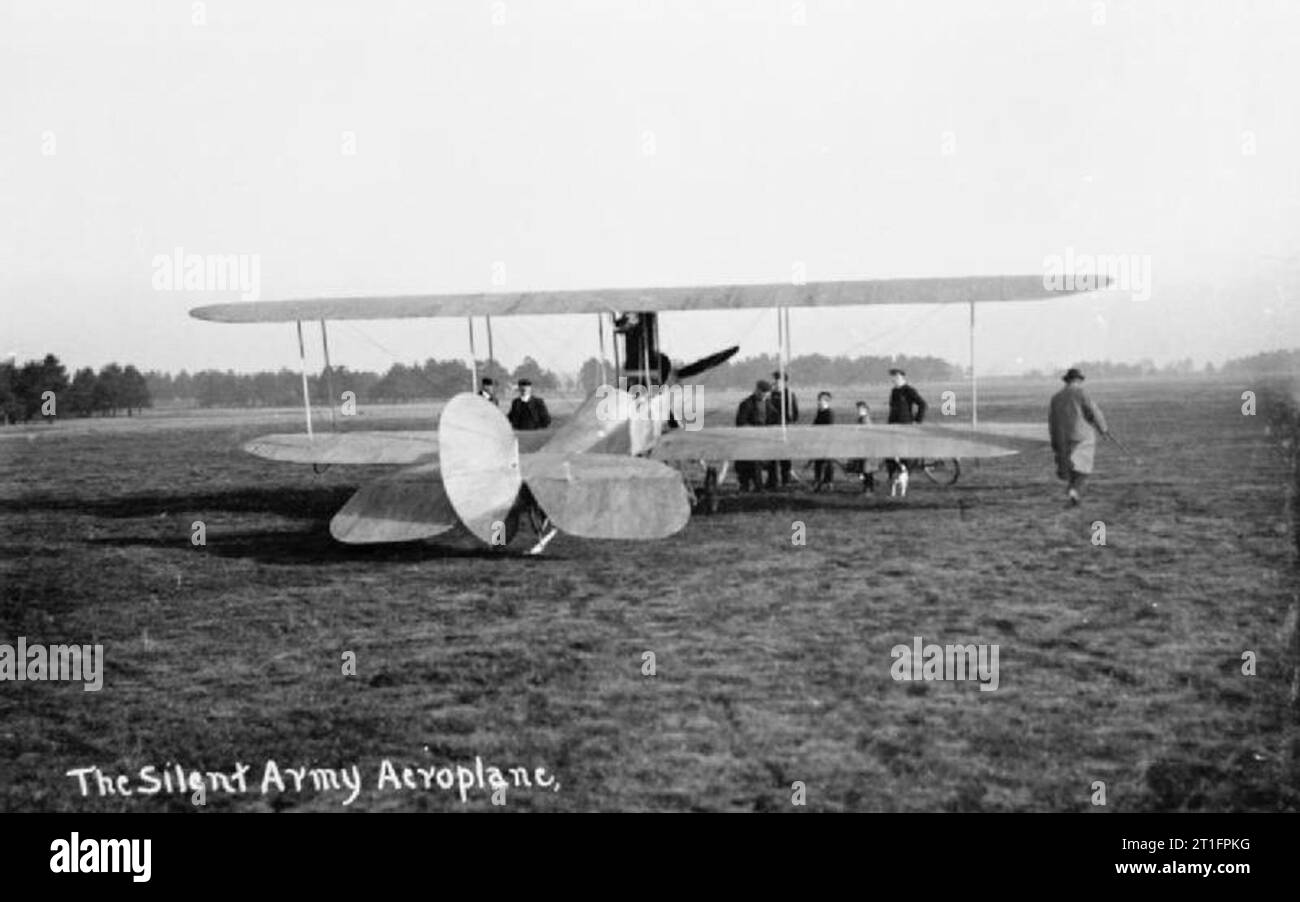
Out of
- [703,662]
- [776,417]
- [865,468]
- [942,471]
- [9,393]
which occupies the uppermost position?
[9,393]

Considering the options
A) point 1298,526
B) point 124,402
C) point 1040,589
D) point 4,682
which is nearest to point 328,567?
point 4,682

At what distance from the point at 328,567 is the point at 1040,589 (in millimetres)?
6085

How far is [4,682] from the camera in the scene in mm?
5766

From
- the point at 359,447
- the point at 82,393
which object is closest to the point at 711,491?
the point at 359,447

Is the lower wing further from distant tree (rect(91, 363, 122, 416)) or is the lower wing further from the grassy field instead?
distant tree (rect(91, 363, 122, 416))

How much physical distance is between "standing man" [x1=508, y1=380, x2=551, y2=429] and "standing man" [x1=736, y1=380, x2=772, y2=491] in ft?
9.16

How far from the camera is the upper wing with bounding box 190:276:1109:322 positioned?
10297 millimetres

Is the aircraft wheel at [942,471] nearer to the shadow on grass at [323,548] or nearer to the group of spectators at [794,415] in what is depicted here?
the group of spectators at [794,415]

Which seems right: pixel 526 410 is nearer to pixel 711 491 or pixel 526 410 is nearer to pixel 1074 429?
pixel 711 491

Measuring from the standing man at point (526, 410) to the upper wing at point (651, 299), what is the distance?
5.78 ft

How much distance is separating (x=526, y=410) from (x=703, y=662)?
8.09 meters

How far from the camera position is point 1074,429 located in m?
10.5

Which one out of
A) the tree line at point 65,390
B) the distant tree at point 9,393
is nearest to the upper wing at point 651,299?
the tree line at point 65,390
